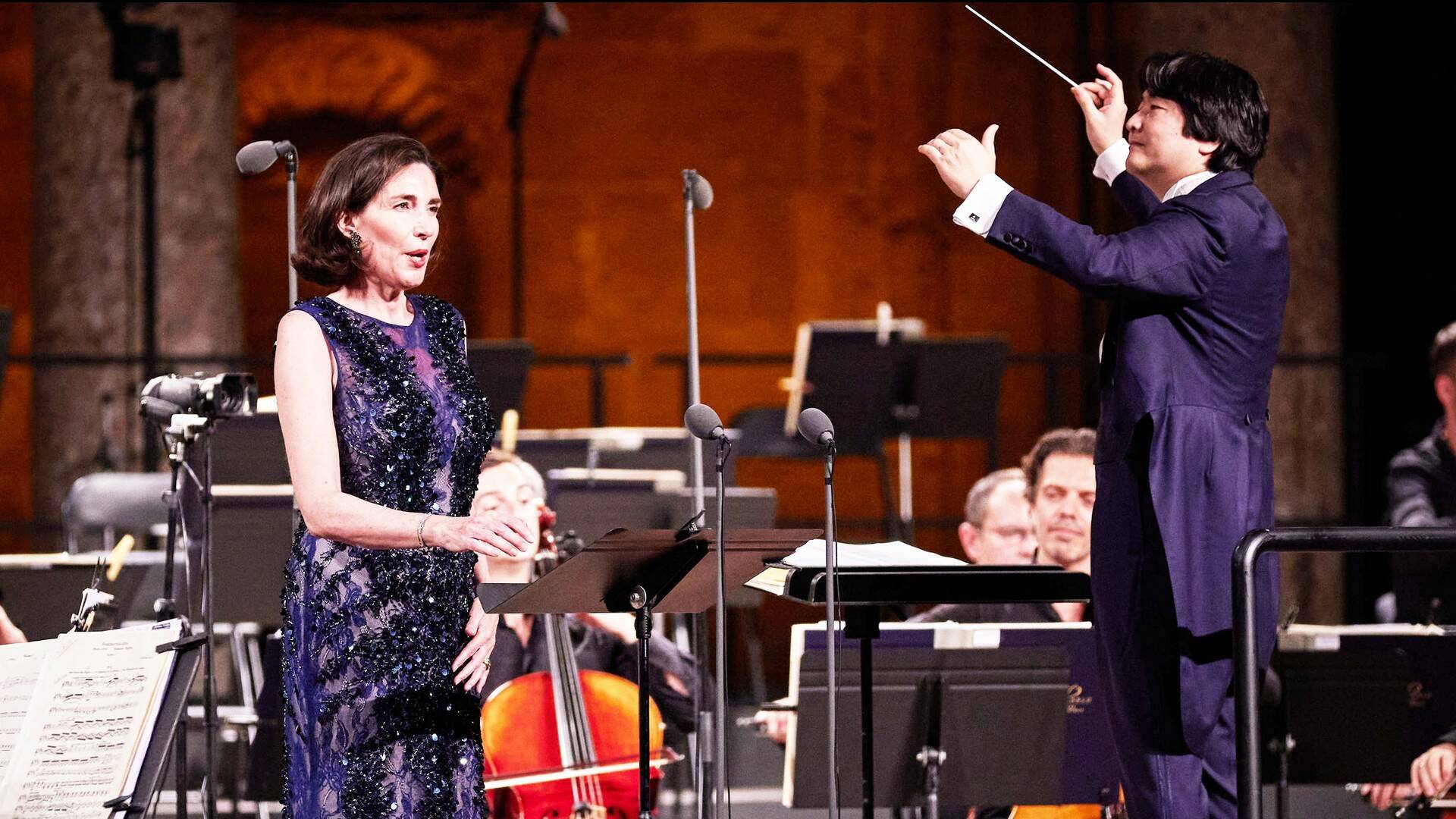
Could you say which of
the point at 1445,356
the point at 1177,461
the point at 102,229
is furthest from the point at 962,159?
the point at 102,229

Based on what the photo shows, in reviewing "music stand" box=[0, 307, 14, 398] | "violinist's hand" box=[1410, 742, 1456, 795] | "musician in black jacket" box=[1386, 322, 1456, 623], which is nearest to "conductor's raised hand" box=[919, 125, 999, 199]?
"violinist's hand" box=[1410, 742, 1456, 795]

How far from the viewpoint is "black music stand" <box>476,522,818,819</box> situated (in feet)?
9.07

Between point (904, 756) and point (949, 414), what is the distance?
3.34 metres

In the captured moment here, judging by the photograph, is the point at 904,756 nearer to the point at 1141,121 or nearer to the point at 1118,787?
the point at 1118,787

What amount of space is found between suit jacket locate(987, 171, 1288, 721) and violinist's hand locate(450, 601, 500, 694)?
1007 millimetres

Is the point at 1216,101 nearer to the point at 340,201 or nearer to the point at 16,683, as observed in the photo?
the point at 340,201

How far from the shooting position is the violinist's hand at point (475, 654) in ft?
8.91

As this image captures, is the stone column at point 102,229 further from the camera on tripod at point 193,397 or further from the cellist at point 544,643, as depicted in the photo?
the camera on tripod at point 193,397

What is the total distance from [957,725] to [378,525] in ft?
4.98

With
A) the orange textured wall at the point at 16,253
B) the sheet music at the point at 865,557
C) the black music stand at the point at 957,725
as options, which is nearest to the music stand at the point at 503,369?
the black music stand at the point at 957,725

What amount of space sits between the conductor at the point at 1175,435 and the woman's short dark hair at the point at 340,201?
2.99 ft

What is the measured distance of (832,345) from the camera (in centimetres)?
657

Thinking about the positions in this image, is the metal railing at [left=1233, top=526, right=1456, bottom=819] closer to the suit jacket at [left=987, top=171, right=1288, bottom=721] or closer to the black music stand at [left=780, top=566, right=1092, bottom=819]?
the suit jacket at [left=987, top=171, right=1288, bottom=721]

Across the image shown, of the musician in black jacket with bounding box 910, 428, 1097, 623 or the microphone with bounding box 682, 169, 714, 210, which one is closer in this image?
the microphone with bounding box 682, 169, 714, 210
